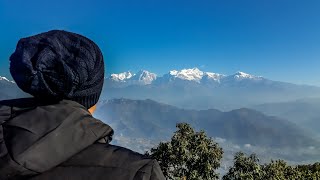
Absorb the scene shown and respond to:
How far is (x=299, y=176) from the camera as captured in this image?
48438 millimetres

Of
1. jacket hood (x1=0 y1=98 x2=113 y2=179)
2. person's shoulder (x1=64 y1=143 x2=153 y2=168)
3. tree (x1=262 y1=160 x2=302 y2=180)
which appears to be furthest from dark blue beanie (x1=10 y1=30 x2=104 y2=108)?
tree (x1=262 y1=160 x2=302 y2=180)

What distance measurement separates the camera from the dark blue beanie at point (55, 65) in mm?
2420

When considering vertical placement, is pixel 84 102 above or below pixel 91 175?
above

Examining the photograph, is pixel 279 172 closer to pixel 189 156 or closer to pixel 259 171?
pixel 259 171

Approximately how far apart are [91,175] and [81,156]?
0.50ft

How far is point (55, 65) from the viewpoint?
2441mm

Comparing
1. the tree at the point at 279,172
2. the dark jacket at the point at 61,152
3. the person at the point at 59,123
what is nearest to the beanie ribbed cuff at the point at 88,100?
the person at the point at 59,123

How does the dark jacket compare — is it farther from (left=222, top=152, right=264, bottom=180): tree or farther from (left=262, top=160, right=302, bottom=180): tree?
(left=262, top=160, right=302, bottom=180): tree

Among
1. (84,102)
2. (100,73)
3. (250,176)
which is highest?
(100,73)

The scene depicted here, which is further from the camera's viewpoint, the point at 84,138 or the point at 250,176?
the point at 250,176

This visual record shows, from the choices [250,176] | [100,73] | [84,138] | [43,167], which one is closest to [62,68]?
[100,73]

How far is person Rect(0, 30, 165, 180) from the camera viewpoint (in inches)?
84.4

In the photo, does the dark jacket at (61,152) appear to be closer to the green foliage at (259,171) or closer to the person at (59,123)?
the person at (59,123)

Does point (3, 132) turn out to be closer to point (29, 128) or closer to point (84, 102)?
point (29, 128)
